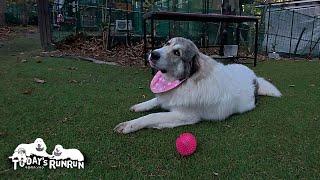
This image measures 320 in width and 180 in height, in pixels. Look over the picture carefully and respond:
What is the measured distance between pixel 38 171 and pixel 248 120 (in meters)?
1.92

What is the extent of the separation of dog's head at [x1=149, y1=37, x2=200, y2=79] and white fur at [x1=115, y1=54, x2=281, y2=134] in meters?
0.07

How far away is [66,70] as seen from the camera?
5641mm

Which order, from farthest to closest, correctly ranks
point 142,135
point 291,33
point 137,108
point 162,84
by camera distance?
point 291,33 → point 137,108 → point 162,84 → point 142,135

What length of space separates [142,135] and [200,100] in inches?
24.5

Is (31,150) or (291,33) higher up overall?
(291,33)

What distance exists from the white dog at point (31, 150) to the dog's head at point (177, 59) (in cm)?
118

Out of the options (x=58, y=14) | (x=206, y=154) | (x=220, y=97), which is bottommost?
(x=206, y=154)

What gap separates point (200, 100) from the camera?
9.71ft

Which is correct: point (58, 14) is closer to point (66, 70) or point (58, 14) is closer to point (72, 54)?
point (72, 54)

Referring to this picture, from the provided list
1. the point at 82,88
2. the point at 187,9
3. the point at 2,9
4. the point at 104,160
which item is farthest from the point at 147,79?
the point at 2,9

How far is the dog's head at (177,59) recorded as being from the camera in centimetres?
295

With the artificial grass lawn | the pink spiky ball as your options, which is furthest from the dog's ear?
the pink spiky ball

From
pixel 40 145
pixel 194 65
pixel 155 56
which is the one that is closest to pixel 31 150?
pixel 40 145

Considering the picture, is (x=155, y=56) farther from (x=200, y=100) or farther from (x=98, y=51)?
(x=98, y=51)
